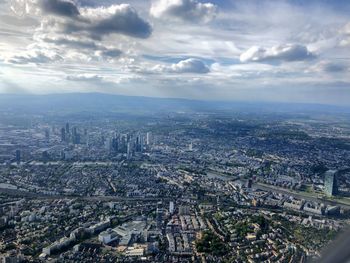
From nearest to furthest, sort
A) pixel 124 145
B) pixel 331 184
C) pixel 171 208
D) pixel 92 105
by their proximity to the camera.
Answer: pixel 171 208, pixel 331 184, pixel 124 145, pixel 92 105

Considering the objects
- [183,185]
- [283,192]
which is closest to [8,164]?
[183,185]

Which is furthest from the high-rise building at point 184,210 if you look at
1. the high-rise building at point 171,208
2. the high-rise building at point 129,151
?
the high-rise building at point 129,151

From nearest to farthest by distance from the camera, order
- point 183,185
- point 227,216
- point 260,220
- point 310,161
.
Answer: point 260,220
point 227,216
point 183,185
point 310,161

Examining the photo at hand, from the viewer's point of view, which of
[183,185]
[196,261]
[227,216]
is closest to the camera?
[196,261]

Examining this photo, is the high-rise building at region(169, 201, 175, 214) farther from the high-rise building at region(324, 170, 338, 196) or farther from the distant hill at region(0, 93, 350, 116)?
the distant hill at region(0, 93, 350, 116)

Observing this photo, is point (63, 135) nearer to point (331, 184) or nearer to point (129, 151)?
point (129, 151)

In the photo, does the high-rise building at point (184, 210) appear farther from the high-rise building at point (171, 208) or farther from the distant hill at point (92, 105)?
the distant hill at point (92, 105)

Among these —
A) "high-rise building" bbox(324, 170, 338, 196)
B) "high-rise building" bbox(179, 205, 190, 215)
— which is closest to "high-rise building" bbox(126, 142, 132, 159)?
"high-rise building" bbox(179, 205, 190, 215)

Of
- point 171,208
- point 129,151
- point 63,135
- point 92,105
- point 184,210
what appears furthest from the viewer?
point 92,105

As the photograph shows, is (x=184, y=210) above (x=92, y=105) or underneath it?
underneath

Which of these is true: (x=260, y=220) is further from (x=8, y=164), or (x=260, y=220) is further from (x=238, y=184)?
(x=8, y=164)

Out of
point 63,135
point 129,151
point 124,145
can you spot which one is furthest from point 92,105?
point 129,151
